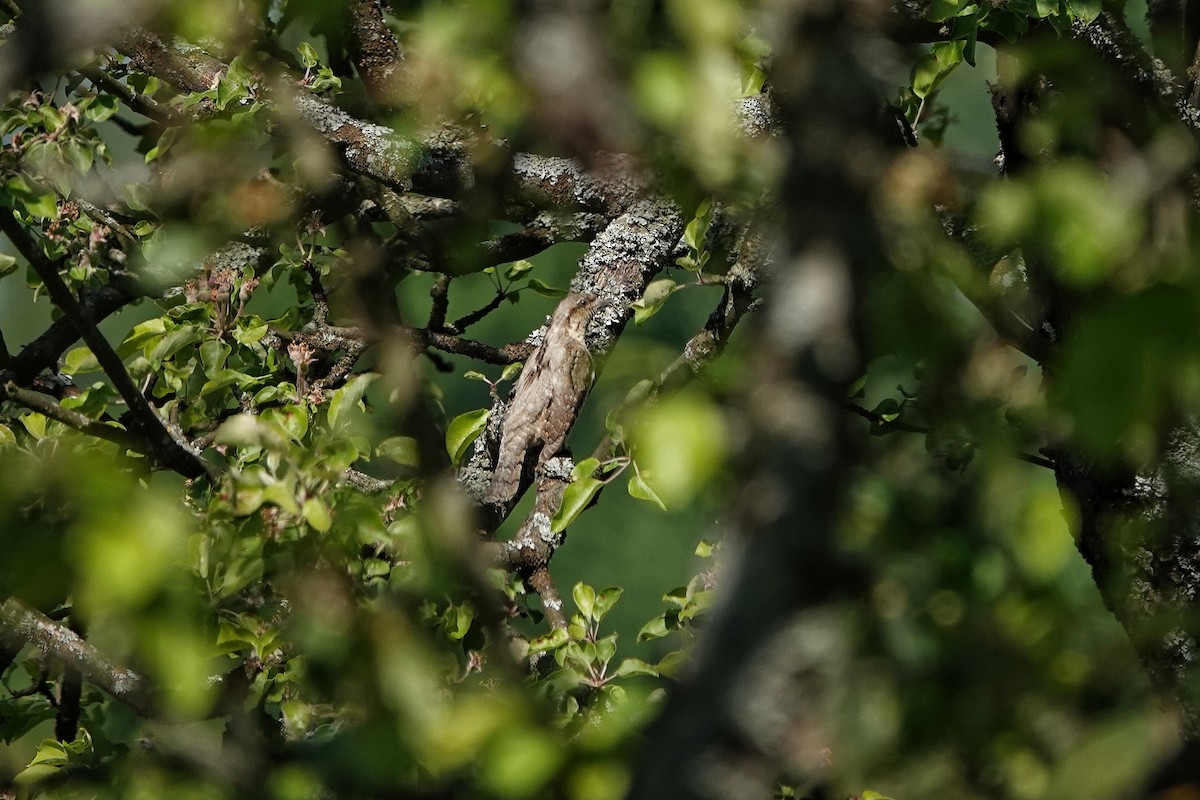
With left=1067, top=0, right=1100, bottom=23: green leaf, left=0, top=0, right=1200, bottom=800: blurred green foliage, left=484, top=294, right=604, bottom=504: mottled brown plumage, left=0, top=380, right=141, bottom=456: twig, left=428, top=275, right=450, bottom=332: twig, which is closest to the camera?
left=0, top=0, right=1200, bottom=800: blurred green foliage

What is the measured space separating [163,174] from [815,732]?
4.19 ft

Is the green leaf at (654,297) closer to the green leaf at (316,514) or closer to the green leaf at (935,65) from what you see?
the green leaf at (935,65)

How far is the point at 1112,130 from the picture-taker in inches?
44.6

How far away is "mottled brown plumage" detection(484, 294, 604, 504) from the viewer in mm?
1309

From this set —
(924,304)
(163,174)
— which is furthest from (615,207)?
(924,304)

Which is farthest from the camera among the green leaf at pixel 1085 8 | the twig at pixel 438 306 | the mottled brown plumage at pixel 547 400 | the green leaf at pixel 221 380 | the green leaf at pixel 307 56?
the twig at pixel 438 306

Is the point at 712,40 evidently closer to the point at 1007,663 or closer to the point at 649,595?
the point at 1007,663

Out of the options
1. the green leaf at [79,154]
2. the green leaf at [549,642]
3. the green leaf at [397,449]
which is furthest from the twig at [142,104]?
the green leaf at [549,642]

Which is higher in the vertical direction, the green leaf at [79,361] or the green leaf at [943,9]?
the green leaf at [943,9]

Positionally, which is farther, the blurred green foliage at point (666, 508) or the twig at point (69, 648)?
the twig at point (69, 648)

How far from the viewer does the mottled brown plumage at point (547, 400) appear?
1309 mm

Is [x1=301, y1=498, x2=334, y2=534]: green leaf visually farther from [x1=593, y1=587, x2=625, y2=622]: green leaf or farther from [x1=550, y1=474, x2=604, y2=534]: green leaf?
[x1=593, y1=587, x2=625, y2=622]: green leaf

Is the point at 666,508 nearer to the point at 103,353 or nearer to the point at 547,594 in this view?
the point at 547,594

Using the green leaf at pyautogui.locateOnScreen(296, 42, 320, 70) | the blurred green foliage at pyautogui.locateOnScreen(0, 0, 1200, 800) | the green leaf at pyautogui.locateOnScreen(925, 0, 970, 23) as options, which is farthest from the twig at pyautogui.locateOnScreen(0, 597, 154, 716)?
the green leaf at pyautogui.locateOnScreen(925, 0, 970, 23)
